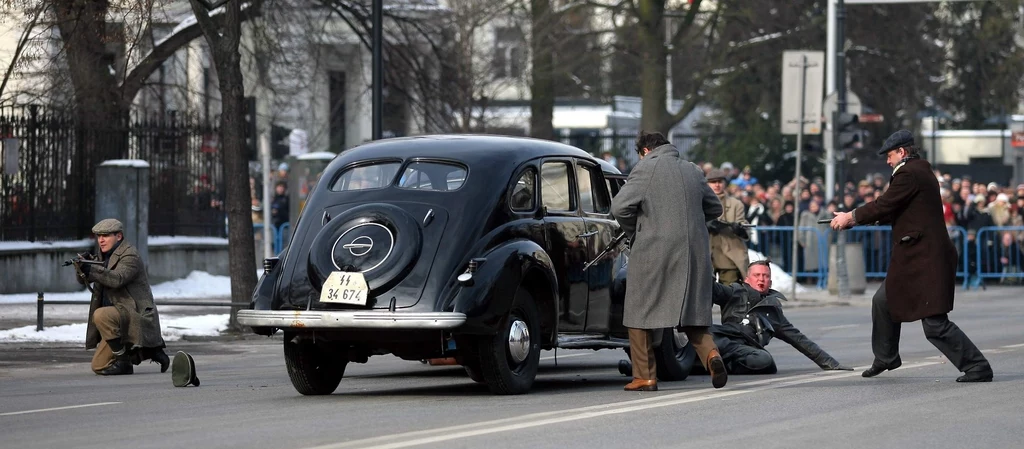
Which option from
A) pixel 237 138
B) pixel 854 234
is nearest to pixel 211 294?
pixel 237 138

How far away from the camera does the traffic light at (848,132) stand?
2711cm

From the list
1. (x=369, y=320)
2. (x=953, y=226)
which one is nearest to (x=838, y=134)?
(x=953, y=226)

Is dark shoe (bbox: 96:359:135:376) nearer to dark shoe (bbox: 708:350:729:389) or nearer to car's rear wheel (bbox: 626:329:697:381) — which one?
car's rear wheel (bbox: 626:329:697:381)

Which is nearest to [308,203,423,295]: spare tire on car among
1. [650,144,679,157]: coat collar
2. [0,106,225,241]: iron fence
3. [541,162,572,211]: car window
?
[541,162,572,211]: car window

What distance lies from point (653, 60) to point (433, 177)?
75.9ft

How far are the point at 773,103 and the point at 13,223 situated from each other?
91.0 ft

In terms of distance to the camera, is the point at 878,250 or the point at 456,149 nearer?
the point at 456,149

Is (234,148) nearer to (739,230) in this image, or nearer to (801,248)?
(739,230)

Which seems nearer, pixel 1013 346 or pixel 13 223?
pixel 1013 346

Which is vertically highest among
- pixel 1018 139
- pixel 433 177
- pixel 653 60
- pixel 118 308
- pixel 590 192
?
pixel 653 60

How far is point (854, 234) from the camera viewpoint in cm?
2847

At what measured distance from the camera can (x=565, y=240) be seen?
12211 mm

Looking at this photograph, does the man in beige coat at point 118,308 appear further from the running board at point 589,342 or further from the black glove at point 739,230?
the black glove at point 739,230

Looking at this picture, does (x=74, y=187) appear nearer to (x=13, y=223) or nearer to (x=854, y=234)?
(x=13, y=223)
